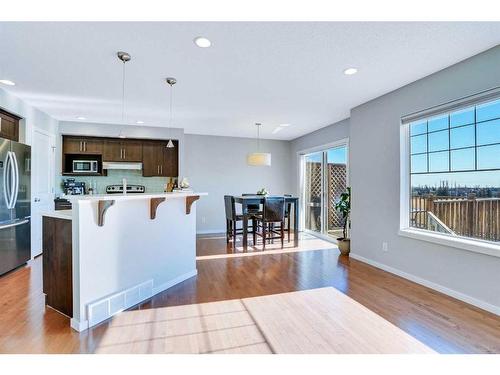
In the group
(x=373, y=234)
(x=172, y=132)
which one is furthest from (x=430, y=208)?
(x=172, y=132)

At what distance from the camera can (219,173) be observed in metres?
6.85

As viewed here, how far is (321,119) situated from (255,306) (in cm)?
391

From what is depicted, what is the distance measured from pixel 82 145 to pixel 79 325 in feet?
15.0

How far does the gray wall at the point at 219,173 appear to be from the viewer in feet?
21.9

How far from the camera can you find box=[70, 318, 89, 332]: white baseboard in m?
2.13

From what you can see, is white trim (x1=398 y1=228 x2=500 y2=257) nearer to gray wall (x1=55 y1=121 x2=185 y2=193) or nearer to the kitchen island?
the kitchen island

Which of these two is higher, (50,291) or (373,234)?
(373,234)

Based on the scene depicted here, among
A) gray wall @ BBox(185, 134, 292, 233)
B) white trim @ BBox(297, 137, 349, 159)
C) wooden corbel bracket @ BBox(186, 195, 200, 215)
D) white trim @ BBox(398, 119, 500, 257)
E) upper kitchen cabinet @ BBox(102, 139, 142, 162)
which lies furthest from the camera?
gray wall @ BBox(185, 134, 292, 233)

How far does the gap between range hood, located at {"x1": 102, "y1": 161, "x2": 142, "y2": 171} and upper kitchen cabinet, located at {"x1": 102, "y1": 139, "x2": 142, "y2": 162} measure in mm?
88

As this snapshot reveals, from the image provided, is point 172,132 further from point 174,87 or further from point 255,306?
point 255,306

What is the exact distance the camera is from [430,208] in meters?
3.37

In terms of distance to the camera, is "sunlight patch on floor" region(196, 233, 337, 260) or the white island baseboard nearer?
the white island baseboard

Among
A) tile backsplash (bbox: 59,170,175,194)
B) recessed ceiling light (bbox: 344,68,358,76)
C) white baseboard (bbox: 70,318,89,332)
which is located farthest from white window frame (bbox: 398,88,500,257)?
tile backsplash (bbox: 59,170,175,194)

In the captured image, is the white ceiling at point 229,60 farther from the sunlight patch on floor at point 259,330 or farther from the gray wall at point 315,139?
the sunlight patch on floor at point 259,330
